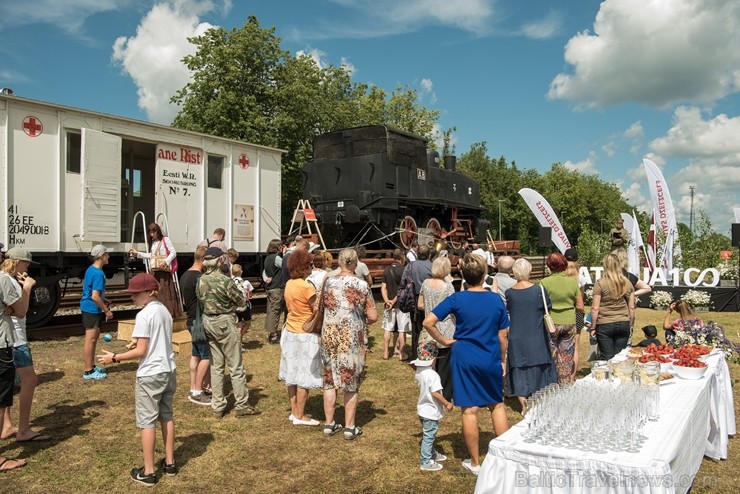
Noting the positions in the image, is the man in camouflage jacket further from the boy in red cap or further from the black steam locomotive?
the black steam locomotive

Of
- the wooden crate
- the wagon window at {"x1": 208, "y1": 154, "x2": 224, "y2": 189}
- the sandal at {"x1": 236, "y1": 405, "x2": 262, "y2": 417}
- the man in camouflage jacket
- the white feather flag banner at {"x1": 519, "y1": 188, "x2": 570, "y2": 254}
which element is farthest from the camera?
the white feather flag banner at {"x1": 519, "y1": 188, "x2": 570, "y2": 254}

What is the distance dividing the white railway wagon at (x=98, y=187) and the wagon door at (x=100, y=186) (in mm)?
17

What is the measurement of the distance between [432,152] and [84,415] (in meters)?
15.7

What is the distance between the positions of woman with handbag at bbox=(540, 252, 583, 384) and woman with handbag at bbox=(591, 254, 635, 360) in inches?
13.7

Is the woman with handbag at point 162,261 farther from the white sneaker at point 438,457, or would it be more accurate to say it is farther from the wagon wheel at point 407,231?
the wagon wheel at point 407,231

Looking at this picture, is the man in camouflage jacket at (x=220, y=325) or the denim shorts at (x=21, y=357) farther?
the man in camouflage jacket at (x=220, y=325)

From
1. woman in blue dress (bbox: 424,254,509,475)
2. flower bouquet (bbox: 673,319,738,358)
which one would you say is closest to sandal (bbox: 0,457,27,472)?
woman in blue dress (bbox: 424,254,509,475)

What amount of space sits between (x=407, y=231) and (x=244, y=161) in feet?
19.5

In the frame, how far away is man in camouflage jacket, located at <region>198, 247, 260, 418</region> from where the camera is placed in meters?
5.41

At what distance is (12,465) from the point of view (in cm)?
427

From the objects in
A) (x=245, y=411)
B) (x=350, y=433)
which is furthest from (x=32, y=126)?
(x=350, y=433)

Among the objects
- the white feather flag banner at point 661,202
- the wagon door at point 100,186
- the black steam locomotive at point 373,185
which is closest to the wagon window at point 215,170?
the wagon door at point 100,186

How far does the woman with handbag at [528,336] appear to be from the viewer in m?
5.04

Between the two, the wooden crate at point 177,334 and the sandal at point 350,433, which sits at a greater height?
the wooden crate at point 177,334
